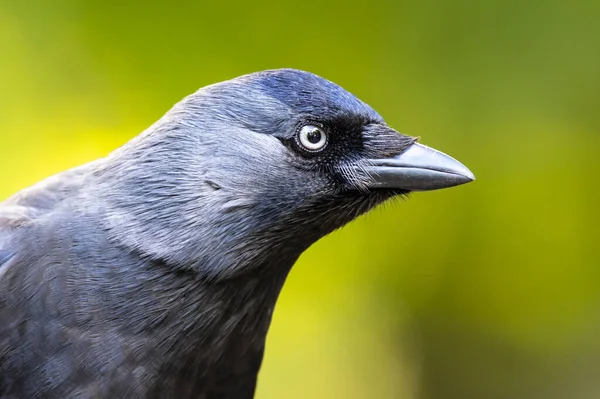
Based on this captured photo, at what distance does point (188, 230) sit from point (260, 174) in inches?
9.4

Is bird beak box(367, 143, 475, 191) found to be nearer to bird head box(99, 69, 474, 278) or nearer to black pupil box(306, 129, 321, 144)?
bird head box(99, 69, 474, 278)

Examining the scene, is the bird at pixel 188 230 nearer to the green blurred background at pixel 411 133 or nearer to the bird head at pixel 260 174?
the bird head at pixel 260 174

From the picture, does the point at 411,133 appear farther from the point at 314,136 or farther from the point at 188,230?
the point at 188,230

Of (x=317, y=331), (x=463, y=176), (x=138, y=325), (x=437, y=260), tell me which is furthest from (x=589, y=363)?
(x=138, y=325)

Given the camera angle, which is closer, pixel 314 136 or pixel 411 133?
pixel 314 136

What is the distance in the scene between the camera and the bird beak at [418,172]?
209 cm

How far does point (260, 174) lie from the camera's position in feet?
6.72

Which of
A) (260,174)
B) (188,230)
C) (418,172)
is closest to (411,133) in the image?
(418,172)

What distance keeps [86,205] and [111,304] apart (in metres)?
0.30

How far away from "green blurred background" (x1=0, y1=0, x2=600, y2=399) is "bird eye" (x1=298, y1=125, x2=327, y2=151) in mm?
2253

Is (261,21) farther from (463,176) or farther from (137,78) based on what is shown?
(463,176)

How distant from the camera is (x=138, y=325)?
81.1 inches

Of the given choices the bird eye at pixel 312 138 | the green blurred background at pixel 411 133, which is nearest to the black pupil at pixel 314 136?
the bird eye at pixel 312 138

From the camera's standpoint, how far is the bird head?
2033 mm
